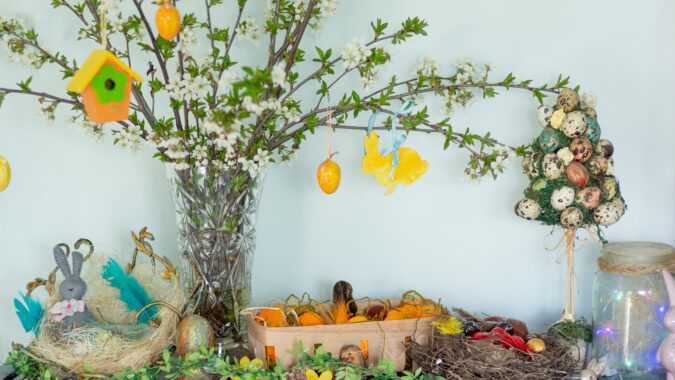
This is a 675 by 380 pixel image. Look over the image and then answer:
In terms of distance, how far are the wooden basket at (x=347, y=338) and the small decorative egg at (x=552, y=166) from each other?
1.04ft

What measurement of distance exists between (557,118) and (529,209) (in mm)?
163

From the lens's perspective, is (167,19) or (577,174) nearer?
(167,19)

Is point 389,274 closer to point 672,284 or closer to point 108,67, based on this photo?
point 672,284

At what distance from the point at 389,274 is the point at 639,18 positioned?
67cm

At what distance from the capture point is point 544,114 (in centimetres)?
129

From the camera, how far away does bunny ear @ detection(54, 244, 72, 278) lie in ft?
4.06

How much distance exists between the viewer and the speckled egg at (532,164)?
129 centimetres

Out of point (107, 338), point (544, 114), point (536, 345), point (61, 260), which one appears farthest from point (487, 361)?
point (61, 260)

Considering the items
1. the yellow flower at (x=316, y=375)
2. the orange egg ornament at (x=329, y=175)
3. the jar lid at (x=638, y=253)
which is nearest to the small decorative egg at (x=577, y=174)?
the jar lid at (x=638, y=253)

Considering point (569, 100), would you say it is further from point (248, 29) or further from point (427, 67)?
point (248, 29)

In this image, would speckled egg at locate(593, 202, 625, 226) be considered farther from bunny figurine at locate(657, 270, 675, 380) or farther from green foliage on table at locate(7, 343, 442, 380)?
green foliage on table at locate(7, 343, 442, 380)

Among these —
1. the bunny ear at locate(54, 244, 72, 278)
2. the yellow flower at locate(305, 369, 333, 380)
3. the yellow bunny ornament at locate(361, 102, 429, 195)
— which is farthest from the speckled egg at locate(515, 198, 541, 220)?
the bunny ear at locate(54, 244, 72, 278)

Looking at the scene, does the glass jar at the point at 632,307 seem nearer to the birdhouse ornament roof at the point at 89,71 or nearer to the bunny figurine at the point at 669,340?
the bunny figurine at the point at 669,340

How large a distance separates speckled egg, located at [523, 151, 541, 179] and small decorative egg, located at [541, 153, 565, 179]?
20 millimetres
